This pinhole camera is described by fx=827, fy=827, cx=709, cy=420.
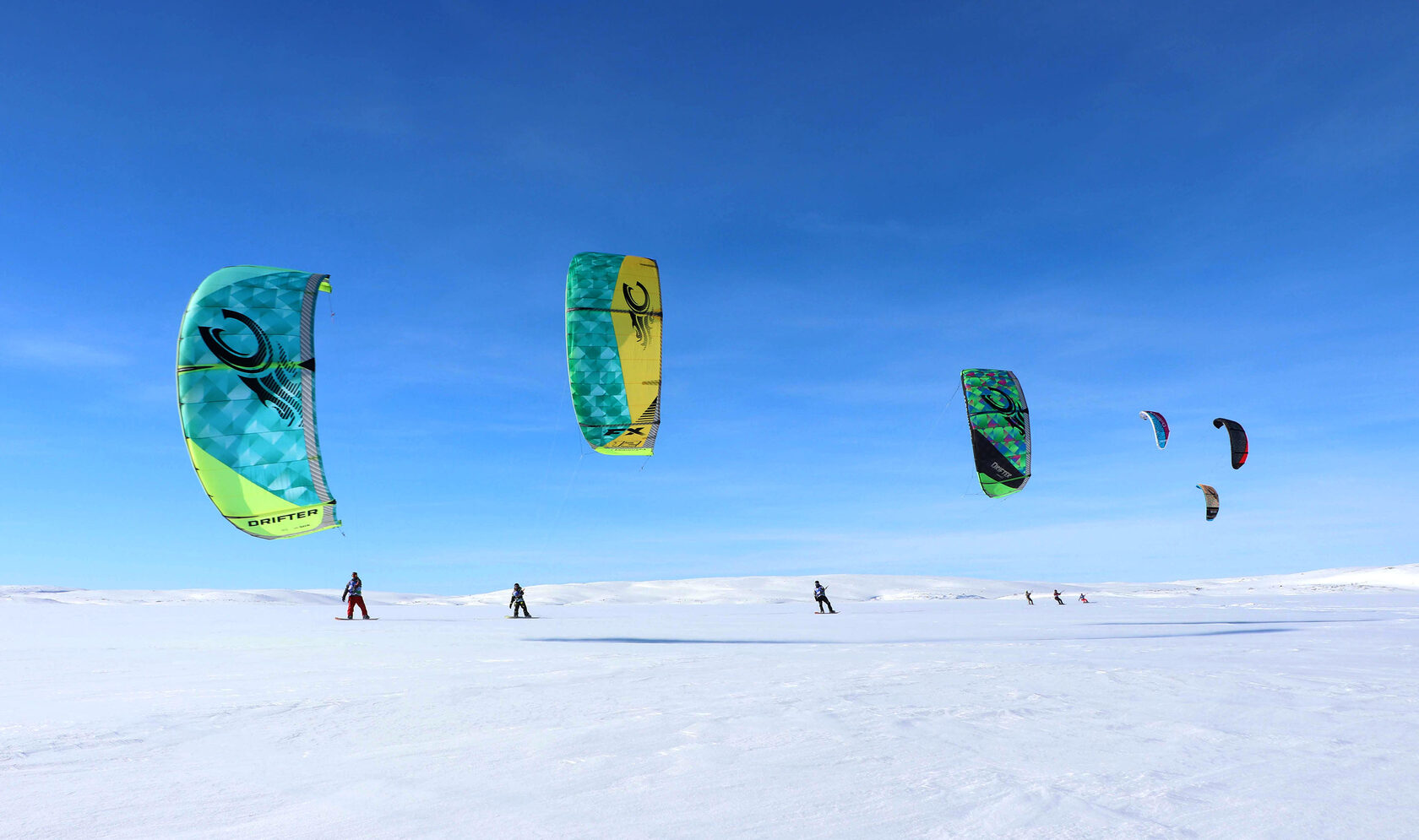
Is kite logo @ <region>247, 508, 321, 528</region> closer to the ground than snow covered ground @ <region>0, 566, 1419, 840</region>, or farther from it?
farther from it

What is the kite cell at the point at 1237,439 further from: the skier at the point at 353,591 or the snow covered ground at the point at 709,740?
the skier at the point at 353,591

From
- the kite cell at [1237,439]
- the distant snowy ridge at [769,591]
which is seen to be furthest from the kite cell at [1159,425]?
the distant snowy ridge at [769,591]

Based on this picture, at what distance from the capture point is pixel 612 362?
66.8 ft

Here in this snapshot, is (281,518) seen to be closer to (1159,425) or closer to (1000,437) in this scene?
(1000,437)

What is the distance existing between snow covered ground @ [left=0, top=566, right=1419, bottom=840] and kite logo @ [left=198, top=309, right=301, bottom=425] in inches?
158

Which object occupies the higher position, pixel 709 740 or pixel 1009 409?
pixel 1009 409

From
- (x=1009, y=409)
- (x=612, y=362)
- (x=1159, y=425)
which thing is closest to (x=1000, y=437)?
(x=1009, y=409)

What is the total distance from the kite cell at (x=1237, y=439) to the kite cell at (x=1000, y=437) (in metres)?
10.6

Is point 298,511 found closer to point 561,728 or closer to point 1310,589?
point 561,728

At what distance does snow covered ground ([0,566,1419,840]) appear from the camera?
15.0ft

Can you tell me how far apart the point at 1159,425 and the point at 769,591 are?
2650 centimetres

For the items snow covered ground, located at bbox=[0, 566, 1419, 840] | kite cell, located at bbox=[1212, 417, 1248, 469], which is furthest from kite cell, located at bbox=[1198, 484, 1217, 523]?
snow covered ground, located at bbox=[0, 566, 1419, 840]

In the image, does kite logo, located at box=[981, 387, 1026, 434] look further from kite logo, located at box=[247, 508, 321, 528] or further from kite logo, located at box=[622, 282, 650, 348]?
kite logo, located at box=[247, 508, 321, 528]

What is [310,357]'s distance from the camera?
1430 cm
